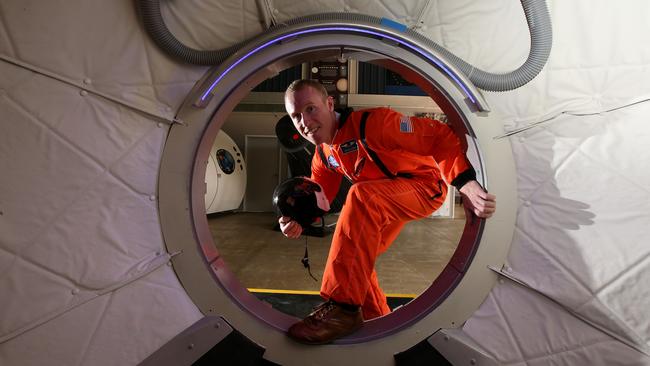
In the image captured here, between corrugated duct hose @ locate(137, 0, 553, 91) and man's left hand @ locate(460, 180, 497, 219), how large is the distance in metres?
0.39

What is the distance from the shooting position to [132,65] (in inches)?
53.8

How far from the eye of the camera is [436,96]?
1.47m

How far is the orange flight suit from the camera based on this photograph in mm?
1622

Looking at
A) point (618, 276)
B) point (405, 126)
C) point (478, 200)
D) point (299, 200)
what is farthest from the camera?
point (299, 200)

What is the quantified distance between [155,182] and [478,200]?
129 centimetres

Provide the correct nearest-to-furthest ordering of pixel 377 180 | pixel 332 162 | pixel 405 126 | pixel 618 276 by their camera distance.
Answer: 1. pixel 618 276
2. pixel 405 126
3. pixel 377 180
4. pixel 332 162

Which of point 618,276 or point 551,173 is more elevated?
point 551,173

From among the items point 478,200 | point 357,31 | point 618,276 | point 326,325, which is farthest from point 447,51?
point 326,325

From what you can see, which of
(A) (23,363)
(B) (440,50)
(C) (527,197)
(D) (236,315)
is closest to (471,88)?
(B) (440,50)

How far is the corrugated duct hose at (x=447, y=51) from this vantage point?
125 cm

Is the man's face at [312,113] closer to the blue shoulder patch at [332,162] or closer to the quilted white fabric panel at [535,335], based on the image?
the blue shoulder patch at [332,162]

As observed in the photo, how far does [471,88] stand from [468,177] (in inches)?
14.4

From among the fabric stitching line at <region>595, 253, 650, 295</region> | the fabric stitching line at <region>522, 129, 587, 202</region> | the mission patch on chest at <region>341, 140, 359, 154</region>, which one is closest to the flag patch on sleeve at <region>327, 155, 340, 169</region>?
the mission patch on chest at <region>341, 140, 359, 154</region>

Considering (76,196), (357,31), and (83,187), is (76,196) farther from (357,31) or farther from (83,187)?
(357,31)
